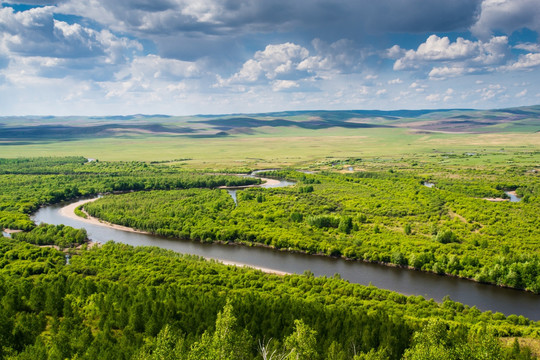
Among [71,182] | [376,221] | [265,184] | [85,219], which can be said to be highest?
[71,182]

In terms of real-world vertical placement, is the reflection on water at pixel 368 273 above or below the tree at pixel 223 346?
below

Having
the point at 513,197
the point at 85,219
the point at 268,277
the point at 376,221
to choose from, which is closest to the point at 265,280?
the point at 268,277

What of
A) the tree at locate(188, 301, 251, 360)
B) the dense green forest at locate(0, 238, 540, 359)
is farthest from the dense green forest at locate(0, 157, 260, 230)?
the tree at locate(188, 301, 251, 360)

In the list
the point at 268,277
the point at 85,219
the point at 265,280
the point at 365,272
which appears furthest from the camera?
the point at 85,219

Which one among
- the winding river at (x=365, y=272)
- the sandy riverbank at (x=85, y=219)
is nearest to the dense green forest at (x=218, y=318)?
the winding river at (x=365, y=272)

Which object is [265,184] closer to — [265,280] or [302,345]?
[265,280]

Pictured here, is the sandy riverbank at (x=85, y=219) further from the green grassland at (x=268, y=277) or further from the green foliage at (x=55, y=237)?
the green foliage at (x=55, y=237)
